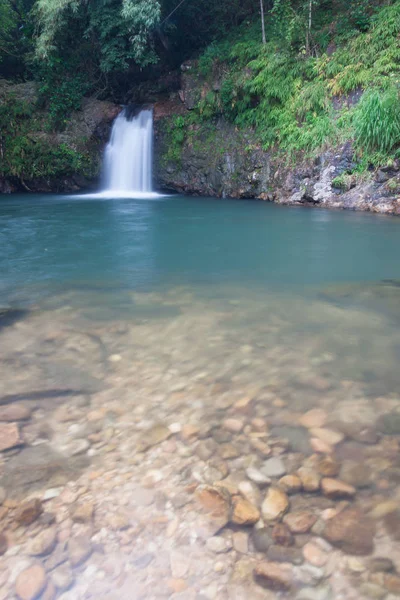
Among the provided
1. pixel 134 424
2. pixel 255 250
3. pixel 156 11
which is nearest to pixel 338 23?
pixel 156 11

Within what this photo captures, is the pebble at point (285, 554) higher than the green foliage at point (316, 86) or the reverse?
the reverse

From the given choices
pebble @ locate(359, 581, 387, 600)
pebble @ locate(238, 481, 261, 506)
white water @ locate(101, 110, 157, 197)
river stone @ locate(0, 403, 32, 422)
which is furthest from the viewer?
white water @ locate(101, 110, 157, 197)

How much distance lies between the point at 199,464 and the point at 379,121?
9.86 m

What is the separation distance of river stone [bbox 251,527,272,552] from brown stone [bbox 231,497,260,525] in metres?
0.05

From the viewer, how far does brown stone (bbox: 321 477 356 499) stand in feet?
5.78

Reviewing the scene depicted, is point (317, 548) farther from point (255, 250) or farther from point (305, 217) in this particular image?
point (305, 217)

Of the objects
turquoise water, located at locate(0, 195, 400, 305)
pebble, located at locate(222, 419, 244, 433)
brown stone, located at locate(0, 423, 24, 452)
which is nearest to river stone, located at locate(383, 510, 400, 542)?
pebble, located at locate(222, 419, 244, 433)

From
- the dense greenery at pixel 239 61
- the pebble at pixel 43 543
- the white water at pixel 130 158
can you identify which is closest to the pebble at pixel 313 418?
the pebble at pixel 43 543

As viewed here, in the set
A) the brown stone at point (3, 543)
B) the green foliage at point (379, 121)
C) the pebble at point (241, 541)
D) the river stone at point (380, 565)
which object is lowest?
the brown stone at point (3, 543)

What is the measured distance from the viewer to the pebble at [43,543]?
5.01 feet

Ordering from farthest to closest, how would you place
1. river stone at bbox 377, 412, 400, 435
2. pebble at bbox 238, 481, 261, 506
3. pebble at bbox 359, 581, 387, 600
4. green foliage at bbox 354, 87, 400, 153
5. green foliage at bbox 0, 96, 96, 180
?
green foliage at bbox 0, 96, 96, 180
green foliage at bbox 354, 87, 400, 153
river stone at bbox 377, 412, 400, 435
pebble at bbox 238, 481, 261, 506
pebble at bbox 359, 581, 387, 600

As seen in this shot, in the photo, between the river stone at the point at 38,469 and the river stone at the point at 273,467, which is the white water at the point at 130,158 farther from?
the river stone at the point at 273,467

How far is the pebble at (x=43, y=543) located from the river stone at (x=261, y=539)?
0.73m

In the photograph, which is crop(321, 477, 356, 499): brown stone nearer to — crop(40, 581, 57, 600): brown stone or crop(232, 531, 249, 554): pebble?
crop(232, 531, 249, 554): pebble
